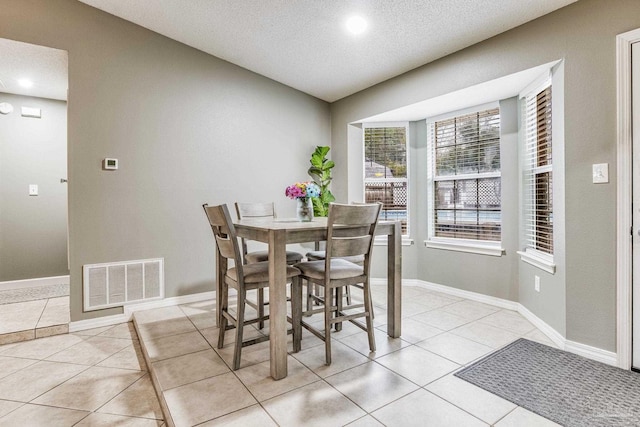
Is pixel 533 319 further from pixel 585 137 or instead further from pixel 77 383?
pixel 77 383

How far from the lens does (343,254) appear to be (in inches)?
86.6

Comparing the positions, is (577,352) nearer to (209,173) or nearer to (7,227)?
(209,173)

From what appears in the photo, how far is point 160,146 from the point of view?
3379 millimetres

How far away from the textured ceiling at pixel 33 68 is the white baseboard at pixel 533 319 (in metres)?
4.06

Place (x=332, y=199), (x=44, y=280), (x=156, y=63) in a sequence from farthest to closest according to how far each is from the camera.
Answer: (x=332, y=199) → (x=44, y=280) → (x=156, y=63)

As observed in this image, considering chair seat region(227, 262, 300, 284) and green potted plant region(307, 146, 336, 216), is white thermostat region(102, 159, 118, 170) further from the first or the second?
green potted plant region(307, 146, 336, 216)

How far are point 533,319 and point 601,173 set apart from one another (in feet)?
4.49

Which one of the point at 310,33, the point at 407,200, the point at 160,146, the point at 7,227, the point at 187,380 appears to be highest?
the point at 310,33

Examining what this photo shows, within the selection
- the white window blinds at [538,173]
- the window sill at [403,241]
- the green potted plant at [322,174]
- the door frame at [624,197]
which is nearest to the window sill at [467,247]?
the window sill at [403,241]

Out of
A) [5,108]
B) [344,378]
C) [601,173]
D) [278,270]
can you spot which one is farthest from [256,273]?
[5,108]

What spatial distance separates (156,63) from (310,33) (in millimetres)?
1586

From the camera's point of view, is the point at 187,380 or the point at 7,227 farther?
the point at 7,227

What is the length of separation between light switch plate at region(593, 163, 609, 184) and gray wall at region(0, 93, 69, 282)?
5.36 meters

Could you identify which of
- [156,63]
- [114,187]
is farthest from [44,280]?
[156,63]
